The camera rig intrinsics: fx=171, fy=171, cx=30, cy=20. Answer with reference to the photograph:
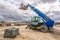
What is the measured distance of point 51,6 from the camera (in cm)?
985

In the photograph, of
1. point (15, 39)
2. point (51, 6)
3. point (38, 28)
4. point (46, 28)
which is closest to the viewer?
point (15, 39)

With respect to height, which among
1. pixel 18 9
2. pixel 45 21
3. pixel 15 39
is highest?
pixel 18 9

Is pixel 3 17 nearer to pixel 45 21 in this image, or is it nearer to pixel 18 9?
pixel 18 9

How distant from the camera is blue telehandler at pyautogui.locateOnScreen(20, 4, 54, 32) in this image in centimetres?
877

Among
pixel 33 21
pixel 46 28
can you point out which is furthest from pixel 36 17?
pixel 46 28

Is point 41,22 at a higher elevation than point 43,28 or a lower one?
higher

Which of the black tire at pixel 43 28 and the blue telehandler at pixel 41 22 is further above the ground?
the blue telehandler at pixel 41 22

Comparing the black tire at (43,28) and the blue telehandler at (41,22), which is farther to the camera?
the blue telehandler at (41,22)

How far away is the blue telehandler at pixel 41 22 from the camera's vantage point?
8773 millimetres

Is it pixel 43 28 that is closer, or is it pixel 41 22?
pixel 43 28

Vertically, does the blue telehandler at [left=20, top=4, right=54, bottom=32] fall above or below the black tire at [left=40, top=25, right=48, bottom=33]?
above

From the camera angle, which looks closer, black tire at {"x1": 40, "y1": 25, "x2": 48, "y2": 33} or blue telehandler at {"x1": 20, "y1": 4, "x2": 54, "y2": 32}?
black tire at {"x1": 40, "y1": 25, "x2": 48, "y2": 33}

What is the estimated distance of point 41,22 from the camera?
899 centimetres

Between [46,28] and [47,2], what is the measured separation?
74.0 inches
